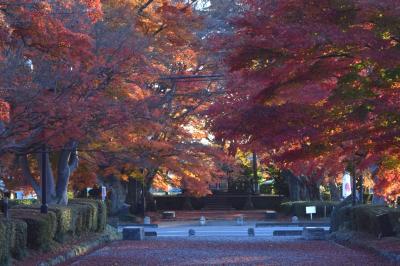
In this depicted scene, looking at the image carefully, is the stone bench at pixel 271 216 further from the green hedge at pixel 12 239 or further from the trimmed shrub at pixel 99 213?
the green hedge at pixel 12 239

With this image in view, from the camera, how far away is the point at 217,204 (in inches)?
2148

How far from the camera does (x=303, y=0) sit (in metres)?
10.7

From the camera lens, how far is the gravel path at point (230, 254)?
17.0m

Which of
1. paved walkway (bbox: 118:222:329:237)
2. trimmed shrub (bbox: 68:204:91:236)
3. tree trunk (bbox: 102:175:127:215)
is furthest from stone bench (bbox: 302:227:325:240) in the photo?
tree trunk (bbox: 102:175:127:215)

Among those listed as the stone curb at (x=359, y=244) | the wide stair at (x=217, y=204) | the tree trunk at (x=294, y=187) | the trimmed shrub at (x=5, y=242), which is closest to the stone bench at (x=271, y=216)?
the tree trunk at (x=294, y=187)

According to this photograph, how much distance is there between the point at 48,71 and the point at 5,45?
1075mm

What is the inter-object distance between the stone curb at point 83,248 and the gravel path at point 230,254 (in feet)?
1.08

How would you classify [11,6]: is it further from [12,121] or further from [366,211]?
[366,211]

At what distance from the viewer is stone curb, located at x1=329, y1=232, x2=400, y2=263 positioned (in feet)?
52.9

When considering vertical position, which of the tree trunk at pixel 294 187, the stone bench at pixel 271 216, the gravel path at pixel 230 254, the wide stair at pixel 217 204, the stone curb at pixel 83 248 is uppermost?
the tree trunk at pixel 294 187

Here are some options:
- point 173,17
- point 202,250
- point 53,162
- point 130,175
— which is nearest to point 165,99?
point 173,17

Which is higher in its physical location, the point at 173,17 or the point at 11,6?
the point at 173,17

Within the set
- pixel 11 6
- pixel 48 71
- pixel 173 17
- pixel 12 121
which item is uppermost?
pixel 173 17

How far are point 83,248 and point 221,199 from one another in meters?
35.2
